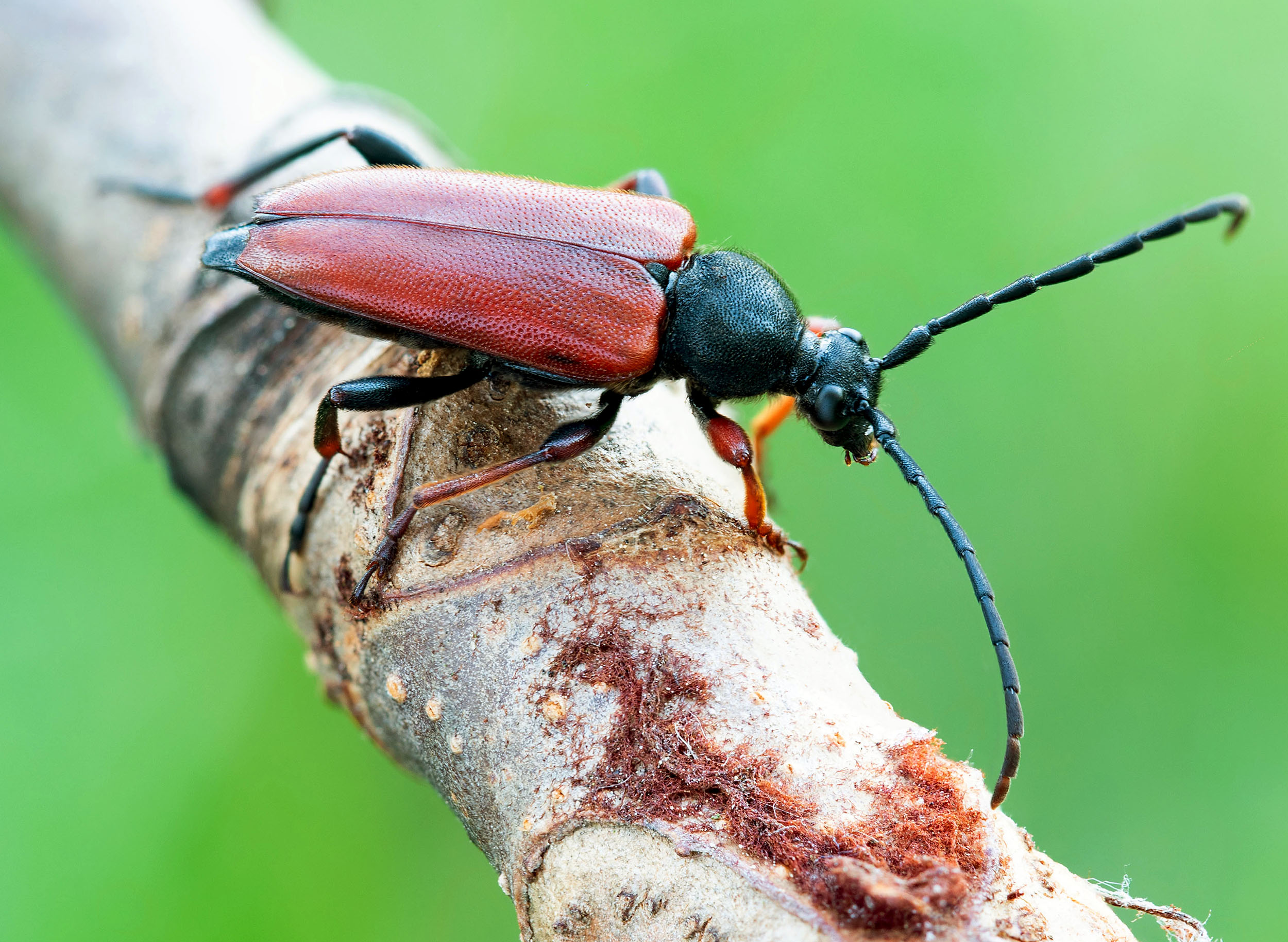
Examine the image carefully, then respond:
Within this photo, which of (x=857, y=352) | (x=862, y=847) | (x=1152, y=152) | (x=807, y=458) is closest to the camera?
(x=862, y=847)

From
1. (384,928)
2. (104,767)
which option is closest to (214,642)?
(104,767)

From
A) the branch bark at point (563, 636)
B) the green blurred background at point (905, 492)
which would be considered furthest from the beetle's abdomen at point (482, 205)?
the green blurred background at point (905, 492)

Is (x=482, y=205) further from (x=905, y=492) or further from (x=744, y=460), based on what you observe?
(x=905, y=492)

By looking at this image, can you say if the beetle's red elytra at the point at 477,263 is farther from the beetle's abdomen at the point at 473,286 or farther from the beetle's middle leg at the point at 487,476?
the beetle's middle leg at the point at 487,476

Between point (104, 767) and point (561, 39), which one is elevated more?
point (561, 39)

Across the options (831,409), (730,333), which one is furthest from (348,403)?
(831,409)

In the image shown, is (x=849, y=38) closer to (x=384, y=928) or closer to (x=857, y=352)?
(x=857, y=352)
